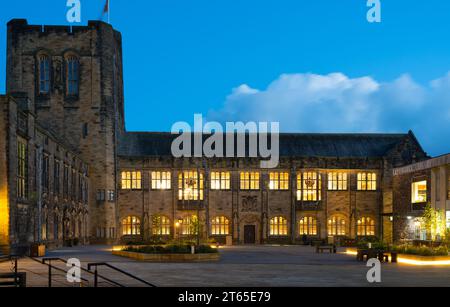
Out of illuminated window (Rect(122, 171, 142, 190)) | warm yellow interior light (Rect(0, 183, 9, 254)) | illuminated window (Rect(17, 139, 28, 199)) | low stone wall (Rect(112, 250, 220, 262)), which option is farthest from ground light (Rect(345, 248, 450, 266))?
illuminated window (Rect(122, 171, 142, 190))

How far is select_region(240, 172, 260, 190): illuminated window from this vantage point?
66250 mm

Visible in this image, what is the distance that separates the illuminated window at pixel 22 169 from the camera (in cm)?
3734

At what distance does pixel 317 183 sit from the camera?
66.4 metres

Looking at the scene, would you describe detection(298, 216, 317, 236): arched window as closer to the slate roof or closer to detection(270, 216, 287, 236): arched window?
detection(270, 216, 287, 236): arched window

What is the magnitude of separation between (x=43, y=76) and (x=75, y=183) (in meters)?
12.9

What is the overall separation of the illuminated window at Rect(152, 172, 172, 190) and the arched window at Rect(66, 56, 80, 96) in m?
11.5

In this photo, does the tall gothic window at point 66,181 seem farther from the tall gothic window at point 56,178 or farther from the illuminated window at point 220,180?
the illuminated window at point 220,180

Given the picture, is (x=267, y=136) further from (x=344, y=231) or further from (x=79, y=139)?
(x=79, y=139)

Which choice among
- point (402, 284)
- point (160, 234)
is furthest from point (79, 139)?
point (402, 284)

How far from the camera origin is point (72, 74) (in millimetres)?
63125

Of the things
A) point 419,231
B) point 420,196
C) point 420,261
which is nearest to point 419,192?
point 420,196

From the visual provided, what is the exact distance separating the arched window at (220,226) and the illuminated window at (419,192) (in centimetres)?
1881

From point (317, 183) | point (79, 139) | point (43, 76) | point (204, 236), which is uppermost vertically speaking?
point (43, 76)

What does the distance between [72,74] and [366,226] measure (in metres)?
33.0
